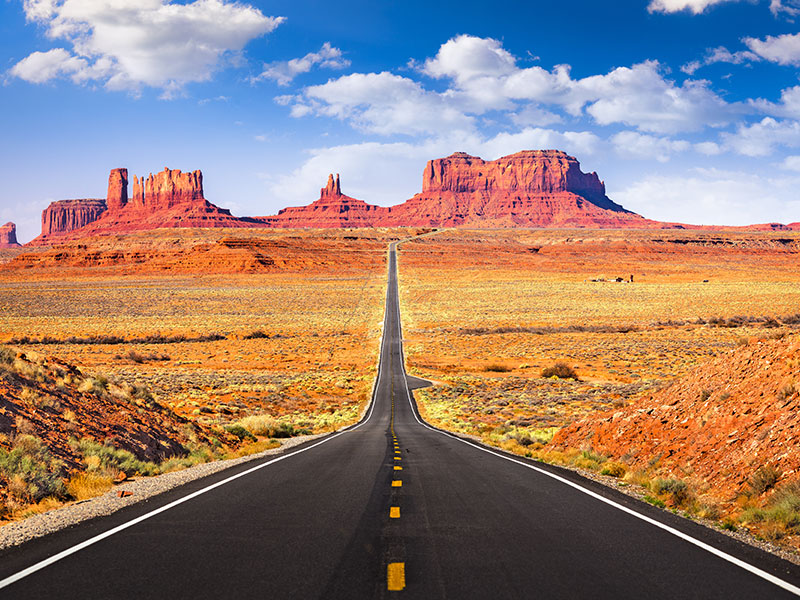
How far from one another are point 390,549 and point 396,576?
0.86 metres

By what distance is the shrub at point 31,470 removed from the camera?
835 centimetres

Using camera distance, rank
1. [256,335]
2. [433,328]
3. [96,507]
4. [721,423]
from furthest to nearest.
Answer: [433,328] < [256,335] < [721,423] < [96,507]

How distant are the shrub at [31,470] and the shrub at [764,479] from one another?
1032cm

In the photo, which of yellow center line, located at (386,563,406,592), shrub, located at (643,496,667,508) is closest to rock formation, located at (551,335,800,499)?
shrub, located at (643,496,667,508)

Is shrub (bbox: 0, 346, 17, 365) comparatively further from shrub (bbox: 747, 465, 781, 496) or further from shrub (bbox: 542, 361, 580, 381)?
shrub (bbox: 542, 361, 580, 381)

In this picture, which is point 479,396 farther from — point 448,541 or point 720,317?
point 720,317

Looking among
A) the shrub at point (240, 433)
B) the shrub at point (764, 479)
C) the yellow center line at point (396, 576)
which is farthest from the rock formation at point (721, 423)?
the shrub at point (240, 433)

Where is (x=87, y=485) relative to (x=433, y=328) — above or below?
above

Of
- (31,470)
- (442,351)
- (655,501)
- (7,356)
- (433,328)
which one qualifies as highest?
(7,356)

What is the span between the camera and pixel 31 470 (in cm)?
877

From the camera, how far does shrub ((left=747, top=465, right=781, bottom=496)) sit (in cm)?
812

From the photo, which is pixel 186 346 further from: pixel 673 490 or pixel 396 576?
pixel 396 576

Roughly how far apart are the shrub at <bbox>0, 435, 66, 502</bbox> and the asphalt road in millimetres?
1682

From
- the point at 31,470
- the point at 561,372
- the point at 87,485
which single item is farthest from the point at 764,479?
the point at 561,372
